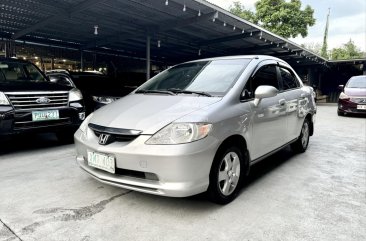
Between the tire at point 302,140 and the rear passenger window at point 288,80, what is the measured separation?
26.2 inches

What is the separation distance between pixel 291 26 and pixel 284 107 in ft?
88.5

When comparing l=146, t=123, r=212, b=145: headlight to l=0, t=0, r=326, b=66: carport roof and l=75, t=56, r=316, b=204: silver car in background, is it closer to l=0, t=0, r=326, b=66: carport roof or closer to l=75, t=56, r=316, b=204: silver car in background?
l=75, t=56, r=316, b=204: silver car in background

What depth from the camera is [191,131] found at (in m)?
2.32

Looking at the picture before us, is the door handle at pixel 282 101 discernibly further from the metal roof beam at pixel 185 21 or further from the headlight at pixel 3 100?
the metal roof beam at pixel 185 21

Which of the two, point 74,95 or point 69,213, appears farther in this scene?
point 74,95

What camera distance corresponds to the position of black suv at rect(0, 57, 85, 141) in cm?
402

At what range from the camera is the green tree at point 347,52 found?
144 ft

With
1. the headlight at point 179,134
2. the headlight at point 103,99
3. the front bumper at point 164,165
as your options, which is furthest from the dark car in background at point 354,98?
the headlight at point 179,134

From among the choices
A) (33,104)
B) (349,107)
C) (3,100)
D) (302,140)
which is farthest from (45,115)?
(349,107)

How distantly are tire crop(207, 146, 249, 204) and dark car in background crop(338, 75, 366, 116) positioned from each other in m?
8.16

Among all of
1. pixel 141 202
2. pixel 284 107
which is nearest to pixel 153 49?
pixel 284 107

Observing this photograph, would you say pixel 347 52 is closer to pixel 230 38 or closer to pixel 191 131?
pixel 230 38

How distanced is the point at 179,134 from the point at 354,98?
9.03 meters

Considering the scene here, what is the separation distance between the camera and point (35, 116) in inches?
166
